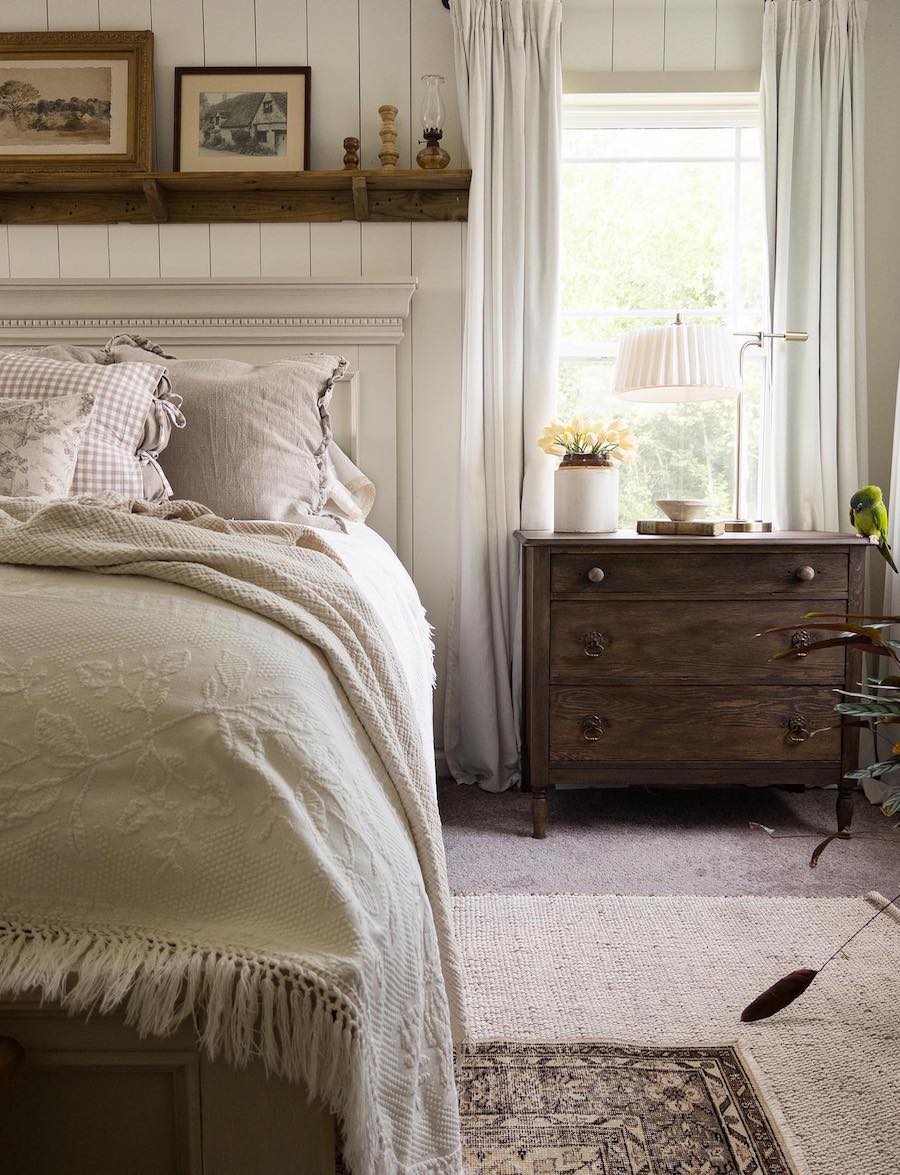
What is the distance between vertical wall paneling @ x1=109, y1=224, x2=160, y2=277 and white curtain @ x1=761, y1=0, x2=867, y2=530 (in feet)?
5.80

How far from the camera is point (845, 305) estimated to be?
270 centimetres

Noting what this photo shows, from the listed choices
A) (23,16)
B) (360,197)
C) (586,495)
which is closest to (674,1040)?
(586,495)

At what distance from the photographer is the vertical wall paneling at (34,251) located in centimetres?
278

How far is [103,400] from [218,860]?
145 centimetres

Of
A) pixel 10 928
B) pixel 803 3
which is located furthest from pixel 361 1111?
pixel 803 3

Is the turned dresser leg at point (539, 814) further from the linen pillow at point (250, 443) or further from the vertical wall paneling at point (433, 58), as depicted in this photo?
the vertical wall paneling at point (433, 58)

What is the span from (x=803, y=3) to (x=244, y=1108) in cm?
304

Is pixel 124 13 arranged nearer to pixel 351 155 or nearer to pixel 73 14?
pixel 73 14

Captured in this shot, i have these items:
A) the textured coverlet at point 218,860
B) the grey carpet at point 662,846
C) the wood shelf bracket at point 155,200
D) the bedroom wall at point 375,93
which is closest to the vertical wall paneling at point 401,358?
the bedroom wall at point 375,93

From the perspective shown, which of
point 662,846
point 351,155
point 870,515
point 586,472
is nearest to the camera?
point 870,515

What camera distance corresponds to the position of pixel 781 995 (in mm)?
1472

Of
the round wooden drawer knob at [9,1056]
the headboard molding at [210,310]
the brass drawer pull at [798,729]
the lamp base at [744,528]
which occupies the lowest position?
the brass drawer pull at [798,729]

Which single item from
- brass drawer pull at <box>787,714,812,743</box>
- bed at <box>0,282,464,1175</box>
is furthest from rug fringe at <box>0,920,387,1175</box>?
brass drawer pull at <box>787,714,812,743</box>

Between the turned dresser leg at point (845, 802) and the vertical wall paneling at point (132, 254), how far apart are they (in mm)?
2346
